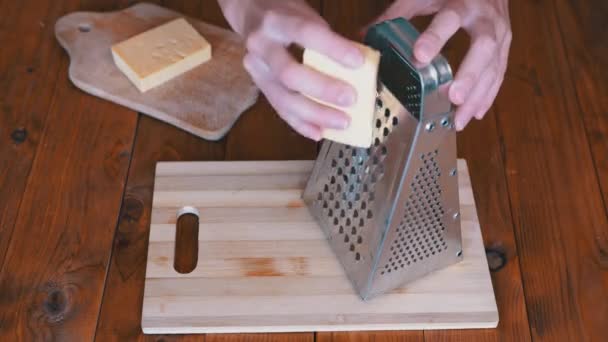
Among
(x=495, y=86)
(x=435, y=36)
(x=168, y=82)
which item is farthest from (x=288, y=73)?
(x=168, y=82)

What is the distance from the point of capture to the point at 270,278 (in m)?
0.84

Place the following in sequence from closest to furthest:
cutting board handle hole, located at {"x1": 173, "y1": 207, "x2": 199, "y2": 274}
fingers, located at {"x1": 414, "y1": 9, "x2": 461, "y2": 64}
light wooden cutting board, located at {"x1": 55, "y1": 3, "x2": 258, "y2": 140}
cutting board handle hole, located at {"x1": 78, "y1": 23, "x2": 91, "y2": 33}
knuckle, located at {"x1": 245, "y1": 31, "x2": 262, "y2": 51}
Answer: fingers, located at {"x1": 414, "y1": 9, "x2": 461, "y2": 64}
knuckle, located at {"x1": 245, "y1": 31, "x2": 262, "y2": 51}
cutting board handle hole, located at {"x1": 173, "y1": 207, "x2": 199, "y2": 274}
light wooden cutting board, located at {"x1": 55, "y1": 3, "x2": 258, "y2": 140}
cutting board handle hole, located at {"x1": 78, "y1": 23, "x2": 91, "y2": 33}

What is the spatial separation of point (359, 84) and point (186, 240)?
34 centimetres

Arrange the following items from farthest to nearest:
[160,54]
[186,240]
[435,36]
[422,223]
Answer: [160,54]
[186,240]
[422,223]
[435,36]

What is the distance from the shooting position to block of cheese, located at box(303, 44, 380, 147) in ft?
2.25

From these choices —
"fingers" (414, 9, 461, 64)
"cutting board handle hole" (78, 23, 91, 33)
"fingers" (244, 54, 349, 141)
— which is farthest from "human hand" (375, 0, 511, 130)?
"cutting board handle hole" (78, 23, 91, 33)

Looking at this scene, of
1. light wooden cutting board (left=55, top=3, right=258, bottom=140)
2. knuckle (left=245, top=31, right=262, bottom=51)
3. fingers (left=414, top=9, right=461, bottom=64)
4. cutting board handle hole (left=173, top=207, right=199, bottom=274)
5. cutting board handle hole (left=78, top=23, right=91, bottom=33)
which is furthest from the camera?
cutting board handle hole (left=78, top=23, right=91, bottom=33)

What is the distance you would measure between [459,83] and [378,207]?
6.9 inches

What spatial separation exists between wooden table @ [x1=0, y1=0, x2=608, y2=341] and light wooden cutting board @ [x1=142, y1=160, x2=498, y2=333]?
0.9 inches

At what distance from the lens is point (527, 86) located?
1.09 metres

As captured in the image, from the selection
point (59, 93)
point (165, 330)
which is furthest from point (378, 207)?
point (59, 93)

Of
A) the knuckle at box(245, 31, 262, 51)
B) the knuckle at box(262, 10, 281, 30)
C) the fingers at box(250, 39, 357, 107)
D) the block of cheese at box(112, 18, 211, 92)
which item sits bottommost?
the block of cheese at box(112, 18, 211, 92)

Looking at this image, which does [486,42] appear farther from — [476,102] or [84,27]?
[84,27]

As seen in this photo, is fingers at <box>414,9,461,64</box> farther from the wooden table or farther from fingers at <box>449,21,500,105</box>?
the wooden table
